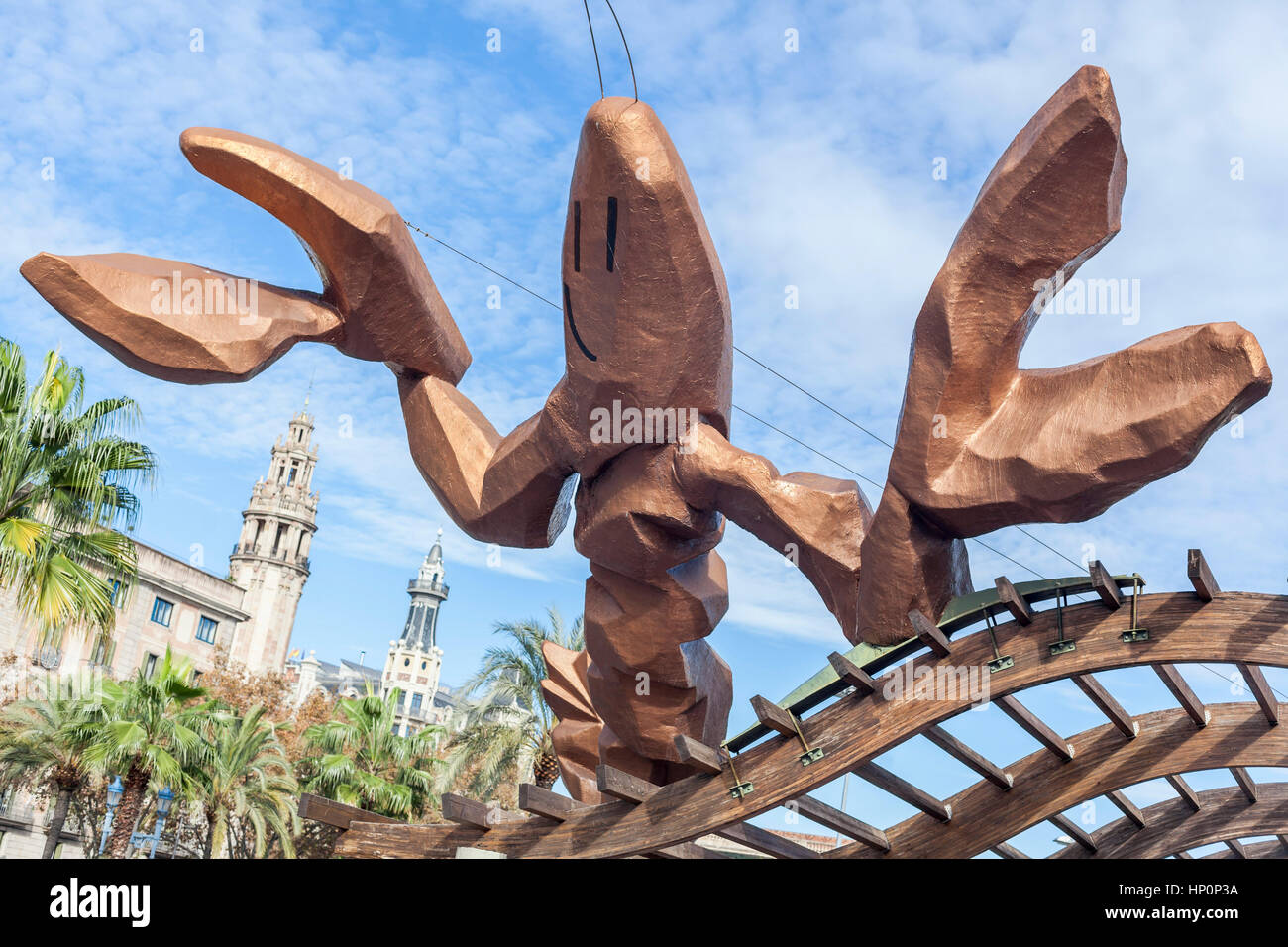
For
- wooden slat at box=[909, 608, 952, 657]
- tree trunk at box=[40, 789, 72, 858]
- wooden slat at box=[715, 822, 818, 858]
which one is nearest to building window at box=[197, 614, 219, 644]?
tree trunk at box=[40, 789, 72, 858]

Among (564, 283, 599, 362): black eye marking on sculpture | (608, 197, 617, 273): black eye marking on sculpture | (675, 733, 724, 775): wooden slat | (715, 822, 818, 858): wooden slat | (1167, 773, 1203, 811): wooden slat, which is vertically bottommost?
(715, 822, 818, 858): wooden slat

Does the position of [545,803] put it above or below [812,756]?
below

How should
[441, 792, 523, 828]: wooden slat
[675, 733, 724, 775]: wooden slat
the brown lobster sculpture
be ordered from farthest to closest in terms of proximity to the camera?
[441, 792, 523, 828]: wooden slat < [675, 733, 724, 775]: wooden slat < the brown lobster sculpture

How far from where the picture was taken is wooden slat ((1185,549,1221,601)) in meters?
4.80

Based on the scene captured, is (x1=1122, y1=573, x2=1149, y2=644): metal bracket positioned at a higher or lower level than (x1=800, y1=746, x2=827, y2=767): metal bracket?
higher

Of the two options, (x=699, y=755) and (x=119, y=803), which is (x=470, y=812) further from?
(x=119, y=803)

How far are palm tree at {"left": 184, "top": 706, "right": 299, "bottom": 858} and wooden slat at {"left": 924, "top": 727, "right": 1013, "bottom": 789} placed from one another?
16.9m

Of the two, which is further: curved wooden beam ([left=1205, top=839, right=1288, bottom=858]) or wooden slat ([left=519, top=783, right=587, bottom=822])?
curved wooden beam ([left=1205, top=839, right=1288, bottom=858])

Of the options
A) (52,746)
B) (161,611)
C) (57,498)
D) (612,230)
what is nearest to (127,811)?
(52,746)

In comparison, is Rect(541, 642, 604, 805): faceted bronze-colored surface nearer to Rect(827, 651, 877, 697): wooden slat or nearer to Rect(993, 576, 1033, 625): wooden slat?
Rect(827, 651, 877, 697): wooden slat

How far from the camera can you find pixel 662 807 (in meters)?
6.02

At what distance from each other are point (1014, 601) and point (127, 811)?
18.0m

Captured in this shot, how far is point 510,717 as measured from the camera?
20516mm
